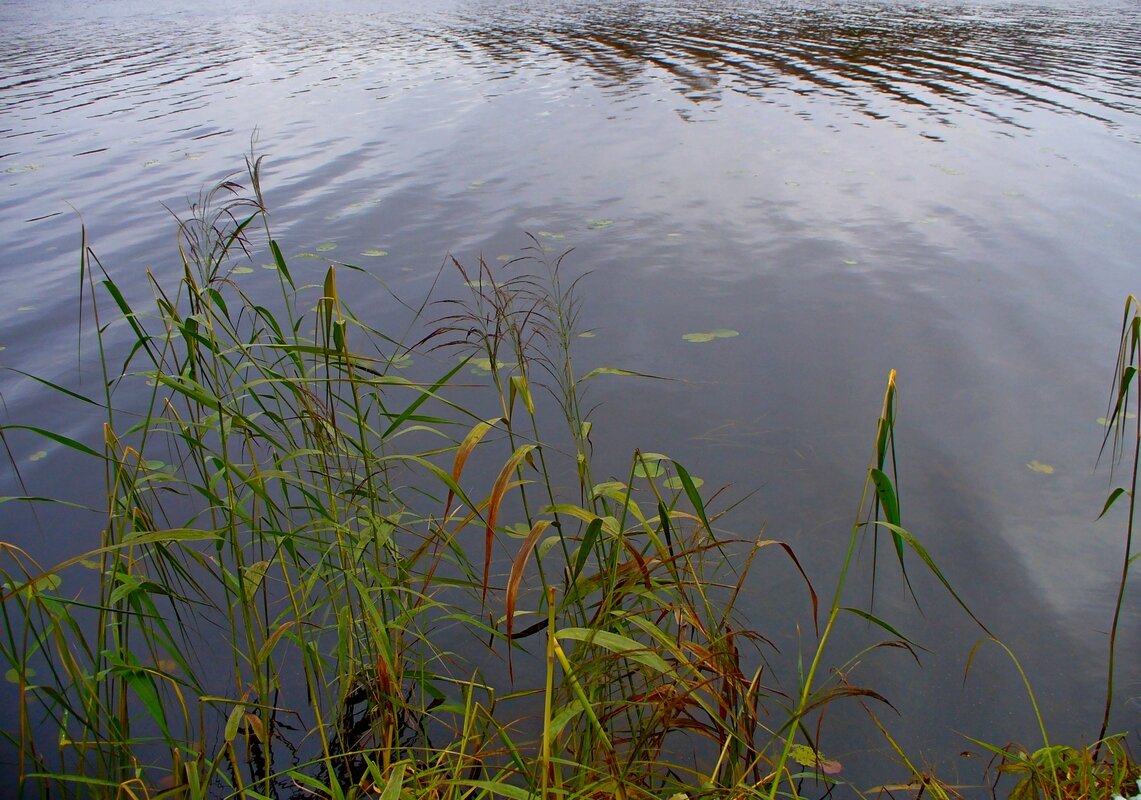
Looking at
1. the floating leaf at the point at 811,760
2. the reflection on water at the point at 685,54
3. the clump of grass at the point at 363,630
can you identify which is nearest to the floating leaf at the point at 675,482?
the clump of grass at the point at 363,630

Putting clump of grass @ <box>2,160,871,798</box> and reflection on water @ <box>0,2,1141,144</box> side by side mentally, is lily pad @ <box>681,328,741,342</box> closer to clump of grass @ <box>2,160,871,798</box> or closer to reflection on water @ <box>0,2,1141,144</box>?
clump of grass @ <box>2,160,871,798</box>

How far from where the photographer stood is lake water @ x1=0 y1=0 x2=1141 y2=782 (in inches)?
129

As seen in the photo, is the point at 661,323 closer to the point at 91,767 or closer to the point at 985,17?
the point at 91,767

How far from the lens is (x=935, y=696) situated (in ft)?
8.79

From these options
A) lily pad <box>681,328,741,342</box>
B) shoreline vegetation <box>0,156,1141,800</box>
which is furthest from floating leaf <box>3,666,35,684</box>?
lily pad <box>681,328,741,342</box>

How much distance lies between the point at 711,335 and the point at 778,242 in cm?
188

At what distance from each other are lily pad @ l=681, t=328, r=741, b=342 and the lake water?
70mm

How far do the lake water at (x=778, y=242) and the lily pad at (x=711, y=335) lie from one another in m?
0.07

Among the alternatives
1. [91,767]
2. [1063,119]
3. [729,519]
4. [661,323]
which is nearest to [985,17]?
[1063,119]

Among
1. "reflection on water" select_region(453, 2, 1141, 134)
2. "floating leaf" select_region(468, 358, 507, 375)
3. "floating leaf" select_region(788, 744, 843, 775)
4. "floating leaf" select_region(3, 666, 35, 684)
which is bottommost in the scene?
"floating leaf" select_region(788, 744, 843, 775)

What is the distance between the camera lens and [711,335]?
5.15 m

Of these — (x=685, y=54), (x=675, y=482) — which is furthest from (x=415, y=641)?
(x=685, y=54)

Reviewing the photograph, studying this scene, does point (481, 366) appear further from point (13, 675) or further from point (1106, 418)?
point (1106, 418)

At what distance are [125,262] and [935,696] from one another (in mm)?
6284
